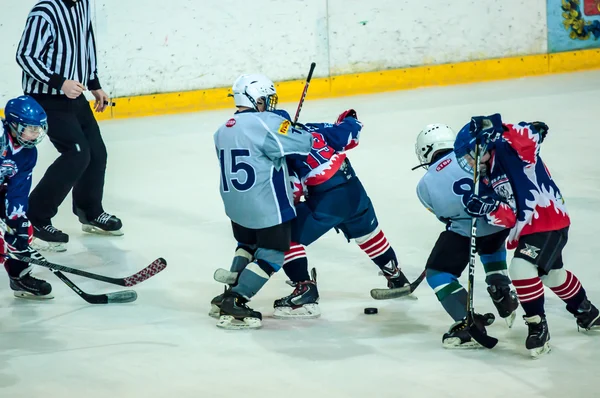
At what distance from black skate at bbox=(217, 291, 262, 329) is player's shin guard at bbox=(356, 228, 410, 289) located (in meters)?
0.59

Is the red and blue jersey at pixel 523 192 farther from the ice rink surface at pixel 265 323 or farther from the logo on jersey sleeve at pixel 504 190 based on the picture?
the ice rink surface at pixel 265 323

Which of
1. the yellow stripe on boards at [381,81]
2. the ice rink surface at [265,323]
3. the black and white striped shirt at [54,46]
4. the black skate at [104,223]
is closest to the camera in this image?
the ice rink surface at [265,323]

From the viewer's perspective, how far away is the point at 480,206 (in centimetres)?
368

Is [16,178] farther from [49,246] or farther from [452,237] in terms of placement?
[452,237]

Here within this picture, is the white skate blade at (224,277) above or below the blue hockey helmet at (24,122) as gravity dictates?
below

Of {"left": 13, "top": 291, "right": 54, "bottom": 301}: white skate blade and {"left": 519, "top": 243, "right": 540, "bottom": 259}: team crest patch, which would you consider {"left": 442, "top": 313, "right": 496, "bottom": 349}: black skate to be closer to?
{"left": 519, "top": 243, "right": 540, "bottom": 259}: team crest patch

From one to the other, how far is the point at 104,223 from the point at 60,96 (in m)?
0.69

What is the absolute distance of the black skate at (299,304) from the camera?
172 inches

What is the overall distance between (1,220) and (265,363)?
1.39m

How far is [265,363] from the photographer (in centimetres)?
382

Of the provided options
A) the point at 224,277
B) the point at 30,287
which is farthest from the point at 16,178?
the point at 224,277

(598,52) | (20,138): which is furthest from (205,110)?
(20,138)

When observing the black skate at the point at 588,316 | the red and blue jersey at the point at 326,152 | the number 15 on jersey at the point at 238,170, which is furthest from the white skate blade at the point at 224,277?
the black skate at the point at 588,316

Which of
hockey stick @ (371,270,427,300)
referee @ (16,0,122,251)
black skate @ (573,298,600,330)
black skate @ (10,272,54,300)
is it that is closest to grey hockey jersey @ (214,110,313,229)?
hockey stick @ (371,270,427,300)
